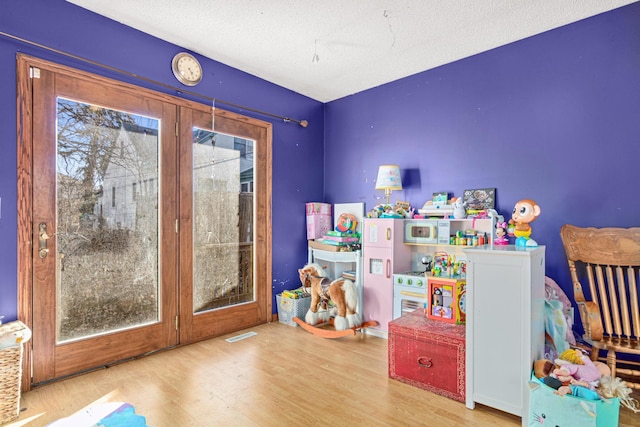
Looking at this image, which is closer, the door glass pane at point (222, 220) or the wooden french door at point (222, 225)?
the wooden french door at point (222, 225)

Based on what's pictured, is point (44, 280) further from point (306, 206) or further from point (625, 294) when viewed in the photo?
point (625, 294)

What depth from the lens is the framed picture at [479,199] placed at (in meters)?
2.91

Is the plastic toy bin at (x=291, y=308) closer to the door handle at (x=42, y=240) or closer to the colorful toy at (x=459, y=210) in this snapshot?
the colorful toy at (x=459, y=210)

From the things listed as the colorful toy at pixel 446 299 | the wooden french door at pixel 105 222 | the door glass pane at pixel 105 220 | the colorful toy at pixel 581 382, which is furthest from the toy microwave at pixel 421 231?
the door glass pane at pixel 105 220

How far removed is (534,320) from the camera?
A: 1812 millimetres

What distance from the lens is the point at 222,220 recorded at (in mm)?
3320

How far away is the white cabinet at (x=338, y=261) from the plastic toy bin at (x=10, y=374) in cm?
252

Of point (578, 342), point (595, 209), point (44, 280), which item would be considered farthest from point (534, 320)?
point (44, 280)

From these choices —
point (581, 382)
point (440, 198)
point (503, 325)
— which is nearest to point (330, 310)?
point (440, 198)

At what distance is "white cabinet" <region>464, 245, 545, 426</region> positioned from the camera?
1.76 metres

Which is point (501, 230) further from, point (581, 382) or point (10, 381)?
point (10, 381)

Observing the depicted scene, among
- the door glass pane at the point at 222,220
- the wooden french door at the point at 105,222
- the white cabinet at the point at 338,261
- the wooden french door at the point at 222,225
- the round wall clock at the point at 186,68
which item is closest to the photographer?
the wooden french door at the point at 105,222

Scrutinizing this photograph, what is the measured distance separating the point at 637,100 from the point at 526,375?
2.07 meters

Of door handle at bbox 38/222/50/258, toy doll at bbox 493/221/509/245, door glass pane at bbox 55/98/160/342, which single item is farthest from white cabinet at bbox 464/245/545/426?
door handle at bbox 38/222/50/258
